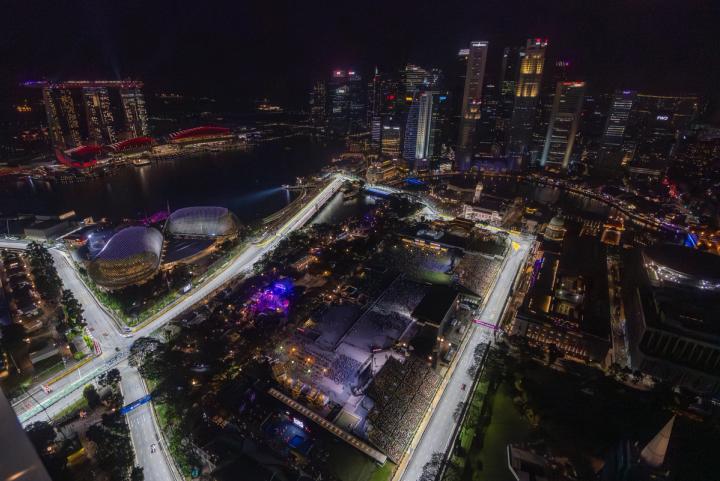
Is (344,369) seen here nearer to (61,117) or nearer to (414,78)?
(414,78)

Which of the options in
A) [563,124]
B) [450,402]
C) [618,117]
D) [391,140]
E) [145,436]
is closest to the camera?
[145,436]

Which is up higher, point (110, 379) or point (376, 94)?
point (376, 94)

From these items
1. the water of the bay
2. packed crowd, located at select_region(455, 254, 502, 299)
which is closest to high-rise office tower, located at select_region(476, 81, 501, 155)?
the water of the bay

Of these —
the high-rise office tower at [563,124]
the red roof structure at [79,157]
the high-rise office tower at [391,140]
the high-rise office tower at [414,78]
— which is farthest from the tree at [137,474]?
the high-rise office tower at [414,78]

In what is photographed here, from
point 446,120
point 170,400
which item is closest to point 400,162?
point 446,120

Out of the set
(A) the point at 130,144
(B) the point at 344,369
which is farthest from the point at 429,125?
(B) the point at 344,369

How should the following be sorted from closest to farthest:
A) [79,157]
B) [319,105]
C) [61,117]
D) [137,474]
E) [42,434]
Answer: [137,474]
[42,434]
[79,157]
[61,117]
[319,105]

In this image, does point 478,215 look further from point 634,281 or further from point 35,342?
point 35,342

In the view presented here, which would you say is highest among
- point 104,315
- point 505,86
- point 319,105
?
point 505,86
